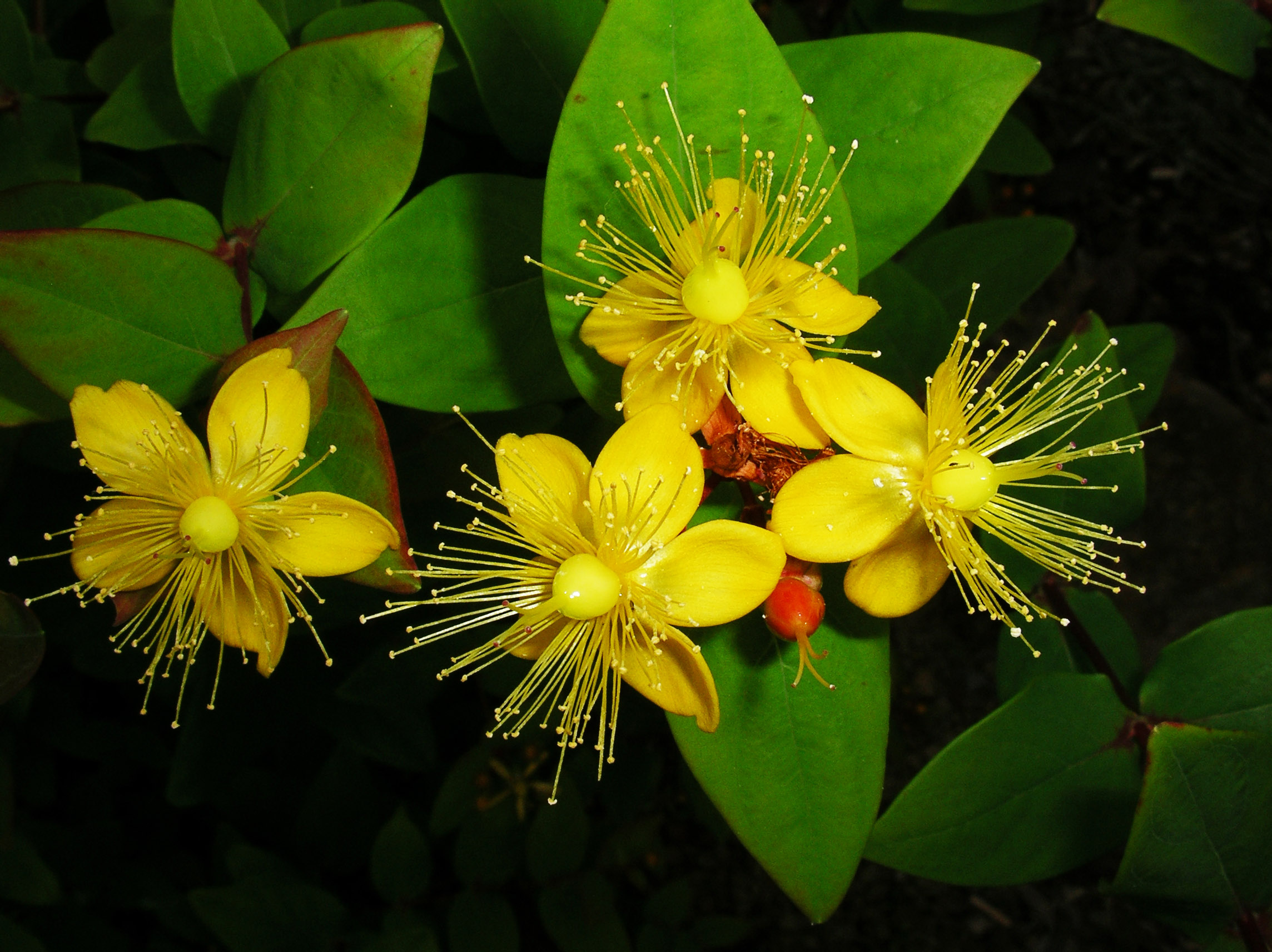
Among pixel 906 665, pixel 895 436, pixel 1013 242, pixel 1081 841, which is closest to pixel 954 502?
pixel 895 436

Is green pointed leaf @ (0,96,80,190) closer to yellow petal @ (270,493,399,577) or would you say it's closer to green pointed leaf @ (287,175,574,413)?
green pointed leaf @ (287,175,574,413)

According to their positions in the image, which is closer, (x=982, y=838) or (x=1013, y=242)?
(x=982, y=838)

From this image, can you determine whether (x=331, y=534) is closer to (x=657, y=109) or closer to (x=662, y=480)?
(x=662, y=480)

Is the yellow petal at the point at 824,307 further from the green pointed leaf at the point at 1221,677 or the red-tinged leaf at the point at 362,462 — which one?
the green pointed leaf at the point at 1221,677

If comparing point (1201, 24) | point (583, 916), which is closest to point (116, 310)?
point (583, 916)

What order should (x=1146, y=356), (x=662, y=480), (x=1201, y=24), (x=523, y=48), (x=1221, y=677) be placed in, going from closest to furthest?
(x=662, y=480), (x=523, y=48), (x=1221, y=677), (x=1201, y=24), (x=1146, y=356)

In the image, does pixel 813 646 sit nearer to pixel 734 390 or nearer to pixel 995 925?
pixel 734 390
